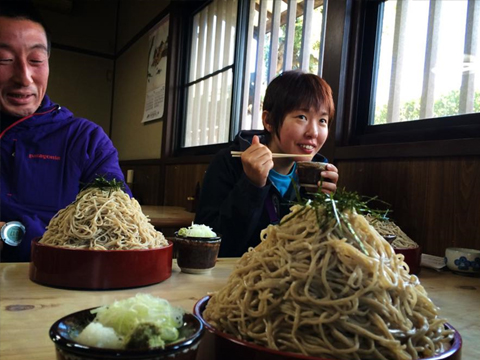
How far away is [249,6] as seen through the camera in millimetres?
3857

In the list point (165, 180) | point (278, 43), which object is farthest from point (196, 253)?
point (165, 180)

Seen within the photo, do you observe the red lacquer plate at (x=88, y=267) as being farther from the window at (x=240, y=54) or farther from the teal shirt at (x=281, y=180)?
the window at (x=240, y=54)

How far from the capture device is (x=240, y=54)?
155 inches

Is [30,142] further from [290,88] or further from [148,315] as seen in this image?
[148,315]

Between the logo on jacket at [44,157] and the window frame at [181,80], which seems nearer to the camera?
the logo on jacket at [44,157]

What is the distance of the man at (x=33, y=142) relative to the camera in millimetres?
1730

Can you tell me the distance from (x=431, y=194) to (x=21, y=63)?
1.90 metres

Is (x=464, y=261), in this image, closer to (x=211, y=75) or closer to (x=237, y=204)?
(x=237, y=204)

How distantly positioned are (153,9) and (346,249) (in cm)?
582

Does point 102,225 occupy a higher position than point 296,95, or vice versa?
point 296,95

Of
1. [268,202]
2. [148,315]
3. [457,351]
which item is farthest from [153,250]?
[268,202]

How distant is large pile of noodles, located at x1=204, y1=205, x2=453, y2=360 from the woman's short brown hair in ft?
4.57

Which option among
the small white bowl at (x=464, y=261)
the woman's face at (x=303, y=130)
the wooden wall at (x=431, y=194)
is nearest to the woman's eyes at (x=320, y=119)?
the woman's face at (x=303, y=130)

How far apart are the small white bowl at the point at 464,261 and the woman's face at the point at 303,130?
730 mm
